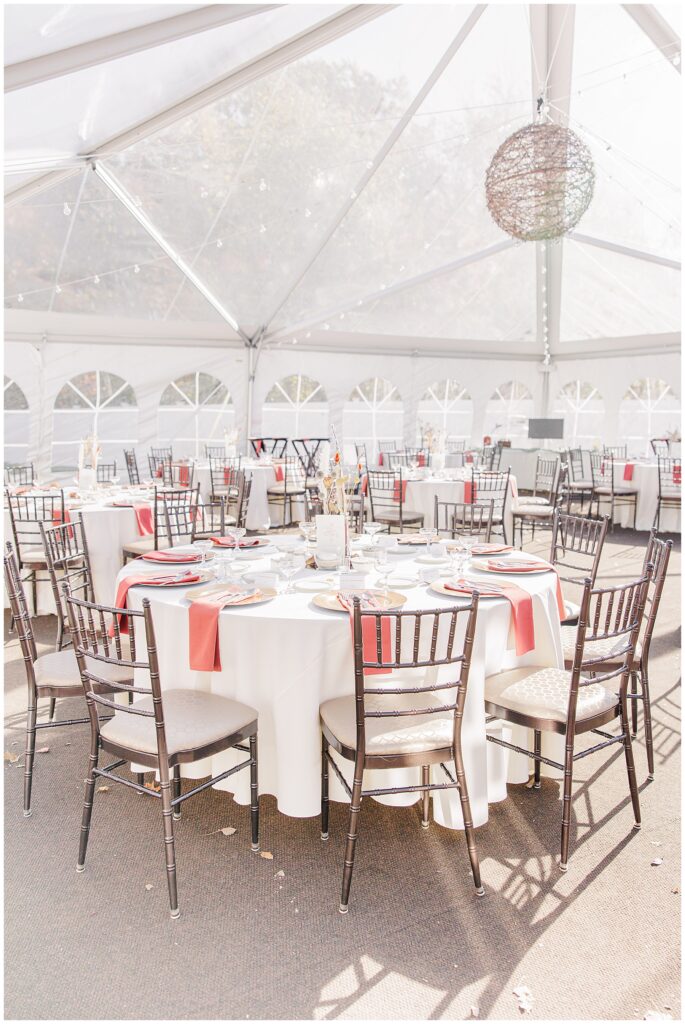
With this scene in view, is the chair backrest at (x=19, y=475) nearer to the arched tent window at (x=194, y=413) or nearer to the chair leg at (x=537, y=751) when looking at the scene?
the arched tent window at (x=194, y=413)

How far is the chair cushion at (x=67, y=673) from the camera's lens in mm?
3002

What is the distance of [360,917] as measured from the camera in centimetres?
238

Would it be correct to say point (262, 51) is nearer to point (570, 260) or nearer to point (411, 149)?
point (411, 149)

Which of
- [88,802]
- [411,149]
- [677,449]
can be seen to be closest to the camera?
[88,802]

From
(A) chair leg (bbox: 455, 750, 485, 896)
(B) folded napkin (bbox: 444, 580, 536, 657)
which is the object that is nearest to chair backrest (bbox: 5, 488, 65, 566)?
(B) folded napkin (bbox: 444, 580, 536, 657)

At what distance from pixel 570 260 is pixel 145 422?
8.53 metres

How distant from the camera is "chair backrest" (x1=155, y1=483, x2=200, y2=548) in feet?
18.6

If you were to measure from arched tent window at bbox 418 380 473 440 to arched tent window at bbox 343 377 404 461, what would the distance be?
0.68 m

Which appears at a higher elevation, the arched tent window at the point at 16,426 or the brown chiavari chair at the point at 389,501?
the arched tent window at the point at 16,426

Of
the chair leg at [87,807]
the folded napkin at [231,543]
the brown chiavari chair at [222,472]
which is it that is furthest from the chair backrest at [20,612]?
the brown chiavari chair at [222,472]

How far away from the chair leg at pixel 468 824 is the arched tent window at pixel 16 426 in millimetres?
11809

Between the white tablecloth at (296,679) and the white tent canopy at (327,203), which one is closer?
the white tablecloth at (296,679)

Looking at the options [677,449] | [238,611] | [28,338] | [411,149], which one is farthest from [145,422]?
[238,611]

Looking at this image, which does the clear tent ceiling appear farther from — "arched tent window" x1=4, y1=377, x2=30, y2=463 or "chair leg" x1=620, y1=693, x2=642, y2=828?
"chair leg" x1=620, y1=693, x2=642, y2=828
